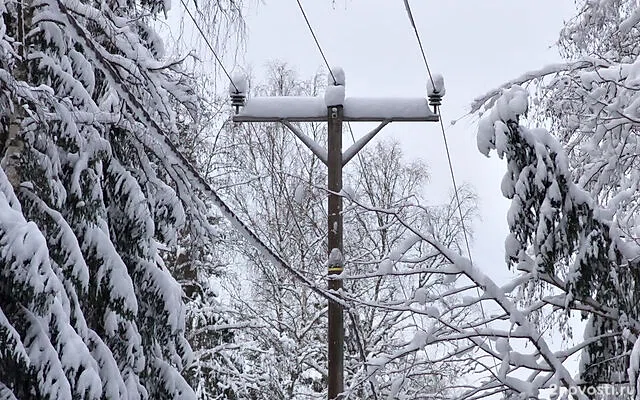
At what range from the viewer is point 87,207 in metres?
3.60

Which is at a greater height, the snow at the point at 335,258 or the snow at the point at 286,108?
the snow at the point at 286,108

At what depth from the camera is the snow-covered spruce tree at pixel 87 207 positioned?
9.97 feet

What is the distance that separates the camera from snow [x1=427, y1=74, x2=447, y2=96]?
255 inches

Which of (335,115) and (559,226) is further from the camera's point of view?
(335,115)

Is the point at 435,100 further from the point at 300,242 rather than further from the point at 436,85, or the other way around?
the point at 300,242

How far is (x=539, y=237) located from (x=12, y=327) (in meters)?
2.51

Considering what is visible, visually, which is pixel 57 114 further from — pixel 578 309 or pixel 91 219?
pixel 578 309

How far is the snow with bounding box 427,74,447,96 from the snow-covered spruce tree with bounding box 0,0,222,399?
8.59 feet

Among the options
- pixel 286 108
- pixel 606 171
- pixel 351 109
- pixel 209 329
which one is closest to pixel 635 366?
pixel 606 171

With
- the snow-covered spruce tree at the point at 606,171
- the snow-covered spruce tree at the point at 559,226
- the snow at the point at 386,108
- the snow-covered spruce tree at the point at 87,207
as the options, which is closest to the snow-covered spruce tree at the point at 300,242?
the snow at the point at 386,108

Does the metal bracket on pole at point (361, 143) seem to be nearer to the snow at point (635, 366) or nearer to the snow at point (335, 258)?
the snow at point (335, 258)

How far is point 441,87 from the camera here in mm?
6555

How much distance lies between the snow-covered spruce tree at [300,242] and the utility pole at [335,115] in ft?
14.2

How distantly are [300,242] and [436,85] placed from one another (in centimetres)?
781
